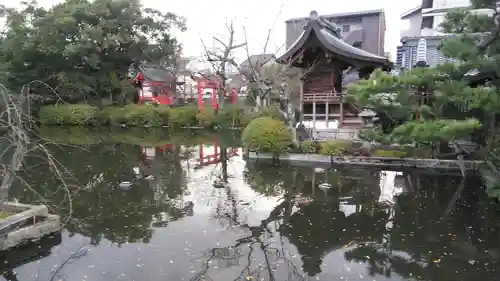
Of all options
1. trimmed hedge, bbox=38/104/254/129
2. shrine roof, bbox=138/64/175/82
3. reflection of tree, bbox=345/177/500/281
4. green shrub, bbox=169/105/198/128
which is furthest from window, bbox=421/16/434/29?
reflection of tree, bbox=345/177/500/281

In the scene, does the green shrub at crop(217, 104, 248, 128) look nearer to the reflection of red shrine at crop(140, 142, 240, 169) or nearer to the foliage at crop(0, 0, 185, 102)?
the reflection of red shrine at crop(140, 142, 240, 169)

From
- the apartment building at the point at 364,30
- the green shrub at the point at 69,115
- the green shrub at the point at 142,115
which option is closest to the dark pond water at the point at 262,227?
the green shrub at the point at 142,115

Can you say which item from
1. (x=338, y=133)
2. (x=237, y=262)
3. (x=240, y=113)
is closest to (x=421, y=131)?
(x=237, y=262)

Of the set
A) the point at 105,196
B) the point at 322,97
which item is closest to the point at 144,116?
the point at 322,97

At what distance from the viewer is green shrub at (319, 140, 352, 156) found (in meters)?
15.1

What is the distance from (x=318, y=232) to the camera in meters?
7.73

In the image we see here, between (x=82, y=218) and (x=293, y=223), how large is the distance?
4.54 metres

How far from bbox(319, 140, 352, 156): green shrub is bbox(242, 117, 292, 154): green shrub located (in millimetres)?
1359

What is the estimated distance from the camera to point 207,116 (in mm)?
27969

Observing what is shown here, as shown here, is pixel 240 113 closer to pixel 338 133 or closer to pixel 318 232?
pixel 338 133

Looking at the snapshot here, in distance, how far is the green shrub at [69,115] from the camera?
101 feet

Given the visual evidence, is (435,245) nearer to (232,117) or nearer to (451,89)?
(451,89)

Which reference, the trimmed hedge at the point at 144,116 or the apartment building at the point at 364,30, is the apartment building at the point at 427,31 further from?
the trimmed hedge at the point at 144,116

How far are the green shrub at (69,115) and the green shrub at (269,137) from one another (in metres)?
19.6
